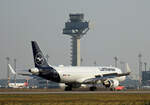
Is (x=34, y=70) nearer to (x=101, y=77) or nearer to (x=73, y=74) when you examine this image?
(x=73, y=74)

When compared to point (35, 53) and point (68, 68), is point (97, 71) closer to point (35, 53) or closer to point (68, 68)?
point (68, 68)

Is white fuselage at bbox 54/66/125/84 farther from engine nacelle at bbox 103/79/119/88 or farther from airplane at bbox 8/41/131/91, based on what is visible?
engine nacelle at bbox 103/79/119/88

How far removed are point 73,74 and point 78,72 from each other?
5.40ft

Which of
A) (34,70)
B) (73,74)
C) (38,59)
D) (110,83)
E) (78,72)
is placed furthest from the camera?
(78,72)

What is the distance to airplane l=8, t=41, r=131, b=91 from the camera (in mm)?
104125

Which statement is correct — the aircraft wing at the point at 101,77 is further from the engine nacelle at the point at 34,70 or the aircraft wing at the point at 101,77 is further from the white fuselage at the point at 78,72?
the engine nacelle at the point at 34,70

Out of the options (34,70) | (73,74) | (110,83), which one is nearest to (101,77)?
(110,83)

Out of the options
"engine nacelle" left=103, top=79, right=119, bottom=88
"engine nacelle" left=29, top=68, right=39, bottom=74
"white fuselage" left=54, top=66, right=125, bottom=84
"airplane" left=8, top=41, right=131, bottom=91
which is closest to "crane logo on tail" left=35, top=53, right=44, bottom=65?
"airplane" left=8, top=41, right=131, bottom=91

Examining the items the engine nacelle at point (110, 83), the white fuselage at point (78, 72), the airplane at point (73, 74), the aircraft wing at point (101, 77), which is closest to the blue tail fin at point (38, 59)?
the airplane at point (73, 74)

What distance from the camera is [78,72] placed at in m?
110

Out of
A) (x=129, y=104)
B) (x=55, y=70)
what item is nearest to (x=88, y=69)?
(x=55, y=70)

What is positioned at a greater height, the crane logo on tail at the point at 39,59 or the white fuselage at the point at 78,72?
the crane logo on tail at the point at 39,59

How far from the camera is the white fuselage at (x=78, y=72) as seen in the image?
10688 cm

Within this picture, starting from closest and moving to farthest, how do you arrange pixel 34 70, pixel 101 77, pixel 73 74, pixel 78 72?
pixel 34 70 → pixel 73 74 → pixel 101 77 → pixel 78 72
